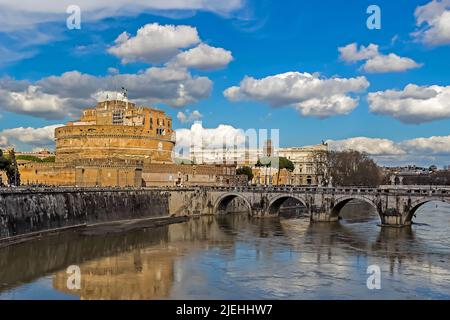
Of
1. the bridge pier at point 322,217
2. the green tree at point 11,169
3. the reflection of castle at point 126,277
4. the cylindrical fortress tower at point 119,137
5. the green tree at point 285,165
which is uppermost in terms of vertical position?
the cylindrical fortress tower at point 119,137

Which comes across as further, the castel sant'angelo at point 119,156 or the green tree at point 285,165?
the green tree at point 285,165

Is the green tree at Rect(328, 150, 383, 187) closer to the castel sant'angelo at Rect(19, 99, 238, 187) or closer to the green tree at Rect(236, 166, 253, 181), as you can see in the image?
the green tree at Rect(236, 166, 253, 181)

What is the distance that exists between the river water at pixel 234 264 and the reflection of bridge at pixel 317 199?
2.30 m

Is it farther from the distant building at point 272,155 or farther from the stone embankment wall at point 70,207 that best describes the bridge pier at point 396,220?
the distant building at point 272,155

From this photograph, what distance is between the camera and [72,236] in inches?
1665

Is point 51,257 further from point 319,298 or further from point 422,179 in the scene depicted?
point 422,179

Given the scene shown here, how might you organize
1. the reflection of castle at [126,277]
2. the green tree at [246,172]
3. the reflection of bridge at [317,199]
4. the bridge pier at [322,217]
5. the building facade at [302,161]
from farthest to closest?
1. the building facade at [302,161]
2. the green tree at [246,172]
3. the bridge pier at [322,217]
4. the reflection of bridge at [317,199]
5. the reflection of castle at [126,277]

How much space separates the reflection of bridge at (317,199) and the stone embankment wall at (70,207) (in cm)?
486

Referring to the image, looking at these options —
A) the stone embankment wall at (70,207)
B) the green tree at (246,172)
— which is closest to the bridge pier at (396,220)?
the stone embankment wall at (70,207)

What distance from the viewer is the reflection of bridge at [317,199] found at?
50.2 metres

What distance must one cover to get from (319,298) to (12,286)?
1450 cm

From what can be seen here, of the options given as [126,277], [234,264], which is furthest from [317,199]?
[126,277]

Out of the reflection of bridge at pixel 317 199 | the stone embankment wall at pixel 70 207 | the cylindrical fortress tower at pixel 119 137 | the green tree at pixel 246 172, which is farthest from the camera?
the green tree at pixel 246 172

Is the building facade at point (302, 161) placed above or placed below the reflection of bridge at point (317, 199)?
above
